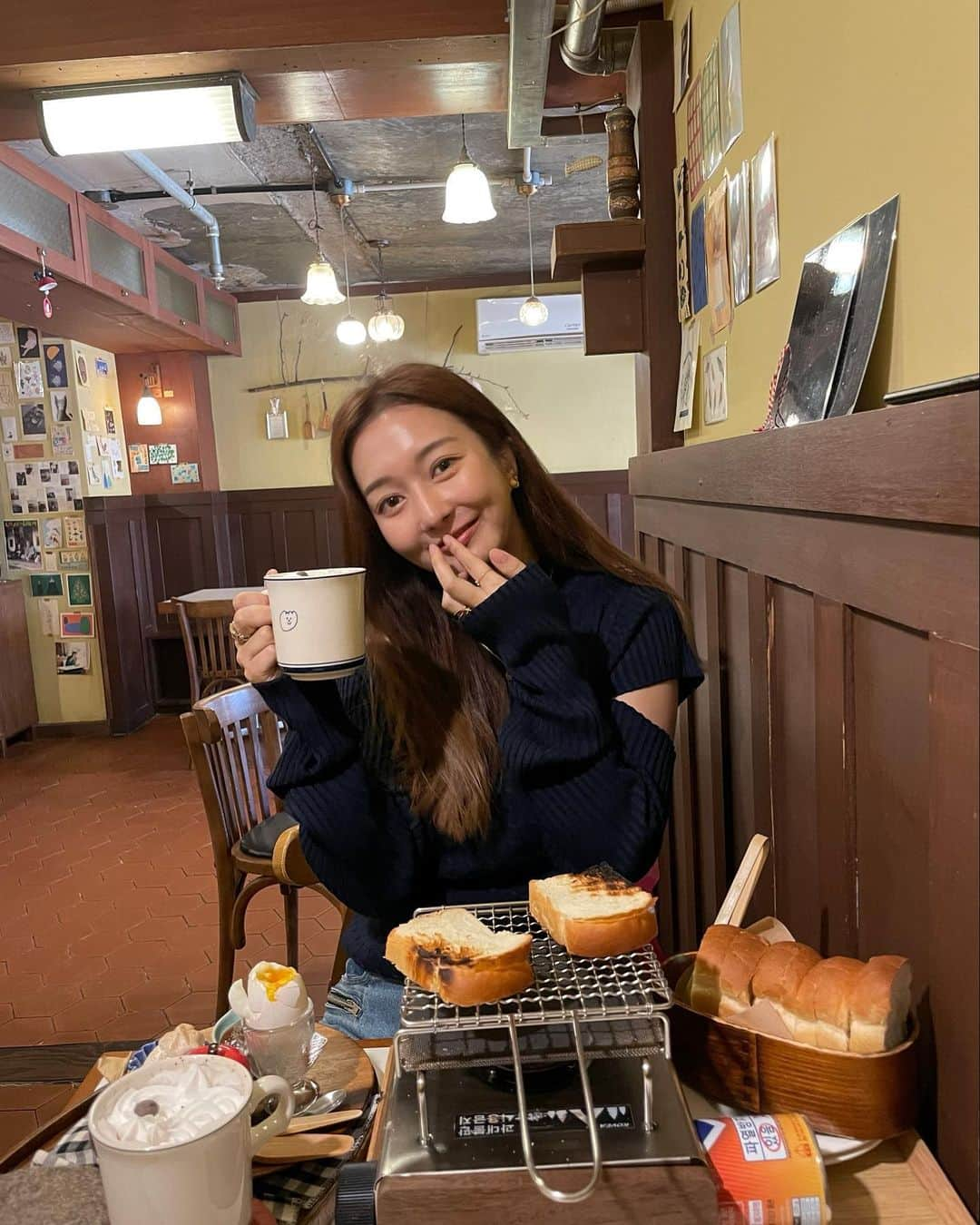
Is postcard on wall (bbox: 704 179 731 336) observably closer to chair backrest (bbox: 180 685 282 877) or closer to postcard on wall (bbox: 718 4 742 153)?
postcard on wall (bbox: 718 4 742 153)

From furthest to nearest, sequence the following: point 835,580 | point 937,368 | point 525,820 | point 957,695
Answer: point 525,820
point 835,580
point 937,368
point 957,695

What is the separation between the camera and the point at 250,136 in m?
3.04

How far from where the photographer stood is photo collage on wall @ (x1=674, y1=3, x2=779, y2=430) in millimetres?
1576

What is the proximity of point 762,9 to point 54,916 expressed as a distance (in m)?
3.88

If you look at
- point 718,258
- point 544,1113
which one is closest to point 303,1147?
point 544,1113

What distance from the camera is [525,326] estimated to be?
24.3ft

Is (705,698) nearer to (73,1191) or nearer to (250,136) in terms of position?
(73,1191)

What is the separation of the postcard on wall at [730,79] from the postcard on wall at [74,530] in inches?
234

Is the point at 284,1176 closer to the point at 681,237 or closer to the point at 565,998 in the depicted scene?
the point at 565,998

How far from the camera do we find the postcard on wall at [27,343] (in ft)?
21.0

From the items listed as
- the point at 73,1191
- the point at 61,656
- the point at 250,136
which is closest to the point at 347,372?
the point at 61,656

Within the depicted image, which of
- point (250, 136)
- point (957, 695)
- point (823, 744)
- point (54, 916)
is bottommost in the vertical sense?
point (54, 916)


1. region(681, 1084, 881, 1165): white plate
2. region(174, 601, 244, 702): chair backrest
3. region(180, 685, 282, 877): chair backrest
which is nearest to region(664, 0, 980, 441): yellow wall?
region(681, 1084, 881, 1165): white plate

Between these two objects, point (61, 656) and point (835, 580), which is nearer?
point (835, 580)
